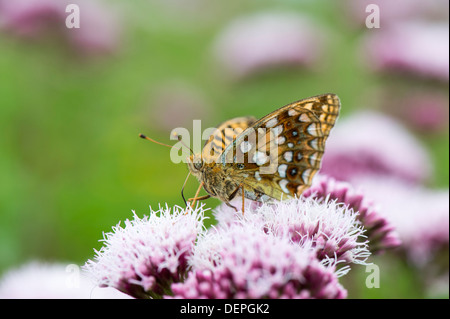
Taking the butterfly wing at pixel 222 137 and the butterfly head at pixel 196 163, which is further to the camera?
the butterfly wing at pixel 222 137

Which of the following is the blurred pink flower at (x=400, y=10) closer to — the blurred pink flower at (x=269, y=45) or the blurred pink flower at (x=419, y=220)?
the blurred pink flower at (x=269, y=45)

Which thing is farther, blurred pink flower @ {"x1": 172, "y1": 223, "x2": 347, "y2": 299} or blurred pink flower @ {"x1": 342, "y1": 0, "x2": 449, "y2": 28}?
blurred pink flower @ {"x1": 342, "y1": 0, "x2": 449, "y2": 28}

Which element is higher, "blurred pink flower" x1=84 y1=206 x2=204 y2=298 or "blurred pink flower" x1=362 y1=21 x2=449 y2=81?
"blurred pink flower" x1=362 y1=21 x2=449 y2=81

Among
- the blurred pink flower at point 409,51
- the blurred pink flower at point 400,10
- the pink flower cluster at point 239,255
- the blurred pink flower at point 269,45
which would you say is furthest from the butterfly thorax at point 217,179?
the blurred pink flower at point 400,10

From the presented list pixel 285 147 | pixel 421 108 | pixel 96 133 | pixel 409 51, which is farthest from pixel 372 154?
pixel 96 133

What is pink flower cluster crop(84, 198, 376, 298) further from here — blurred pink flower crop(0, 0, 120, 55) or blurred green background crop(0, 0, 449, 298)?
A: blurred pink flower crop(0, 0, 120, 55)

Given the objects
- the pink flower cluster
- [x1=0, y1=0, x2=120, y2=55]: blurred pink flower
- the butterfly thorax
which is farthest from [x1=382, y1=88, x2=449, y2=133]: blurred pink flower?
the butterfly thorax

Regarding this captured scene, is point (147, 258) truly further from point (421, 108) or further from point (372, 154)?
point (421, 108)
